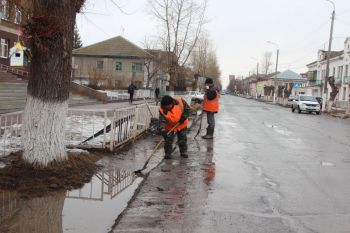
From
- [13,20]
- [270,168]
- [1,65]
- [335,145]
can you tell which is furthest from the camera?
[1,65]

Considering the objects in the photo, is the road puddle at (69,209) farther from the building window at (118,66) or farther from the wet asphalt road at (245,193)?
the building window at (118,66)

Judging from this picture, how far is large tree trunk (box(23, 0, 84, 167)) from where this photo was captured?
6618mm

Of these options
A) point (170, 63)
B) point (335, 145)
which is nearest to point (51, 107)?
point (335, 145)

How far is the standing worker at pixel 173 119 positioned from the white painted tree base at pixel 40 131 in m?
2.82

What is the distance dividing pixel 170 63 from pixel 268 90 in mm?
72971

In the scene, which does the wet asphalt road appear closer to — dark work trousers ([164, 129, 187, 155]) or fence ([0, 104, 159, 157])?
dark work trousers ([164, 129, 187, 155])

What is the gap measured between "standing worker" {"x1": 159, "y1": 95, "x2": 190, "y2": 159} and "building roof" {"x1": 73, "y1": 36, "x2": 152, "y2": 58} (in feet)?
172

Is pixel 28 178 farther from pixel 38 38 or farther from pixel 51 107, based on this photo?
pixel 38 38

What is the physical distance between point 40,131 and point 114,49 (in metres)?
58.4

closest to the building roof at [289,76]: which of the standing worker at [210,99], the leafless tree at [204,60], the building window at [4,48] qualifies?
the leafless tree at [204,60]

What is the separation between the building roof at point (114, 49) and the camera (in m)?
62.5

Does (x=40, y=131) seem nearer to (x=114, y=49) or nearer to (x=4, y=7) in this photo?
(x=4, y=7)

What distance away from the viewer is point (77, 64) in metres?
64.0

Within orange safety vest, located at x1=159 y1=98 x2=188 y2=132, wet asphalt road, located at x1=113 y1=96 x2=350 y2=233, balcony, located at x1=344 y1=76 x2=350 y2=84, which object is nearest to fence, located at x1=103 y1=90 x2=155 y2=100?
balcony, located at x1=344 y1=76 x2=350 y2=84
